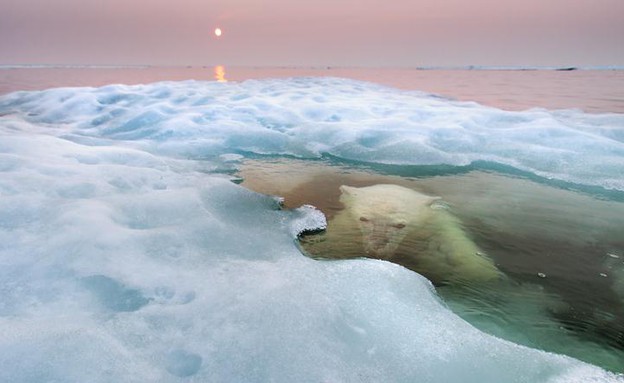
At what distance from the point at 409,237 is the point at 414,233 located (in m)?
0.12

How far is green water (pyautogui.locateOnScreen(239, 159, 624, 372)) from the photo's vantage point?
2668mm

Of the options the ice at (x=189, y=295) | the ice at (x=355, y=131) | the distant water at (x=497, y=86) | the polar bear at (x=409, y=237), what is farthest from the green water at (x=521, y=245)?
the distant water at (x=497, y=86)

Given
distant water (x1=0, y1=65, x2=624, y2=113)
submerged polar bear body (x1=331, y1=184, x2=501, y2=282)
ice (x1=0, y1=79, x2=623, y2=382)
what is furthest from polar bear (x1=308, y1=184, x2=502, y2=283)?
→ distant water (x1=0, y1=65, x2=624, y2=113)

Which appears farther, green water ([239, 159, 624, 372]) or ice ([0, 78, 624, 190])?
ice ([0, 78, 624, 190])

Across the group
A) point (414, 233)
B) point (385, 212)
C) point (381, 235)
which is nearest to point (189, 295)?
point (381, 235)

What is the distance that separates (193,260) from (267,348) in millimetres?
1236

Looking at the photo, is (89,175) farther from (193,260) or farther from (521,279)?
(521,279)

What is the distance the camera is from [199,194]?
4406 mm

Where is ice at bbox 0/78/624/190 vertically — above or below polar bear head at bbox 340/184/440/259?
above

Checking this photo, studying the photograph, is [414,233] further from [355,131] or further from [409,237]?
[355,131]

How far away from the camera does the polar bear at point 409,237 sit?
3436 millimetres

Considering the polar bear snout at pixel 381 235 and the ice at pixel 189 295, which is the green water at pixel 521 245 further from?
the ice at pixel 189 295

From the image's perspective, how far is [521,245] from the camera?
12.7ft

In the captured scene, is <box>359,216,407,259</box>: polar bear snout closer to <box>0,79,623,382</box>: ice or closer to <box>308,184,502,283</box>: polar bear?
<box>308,184,502,283</box>: polar bear
